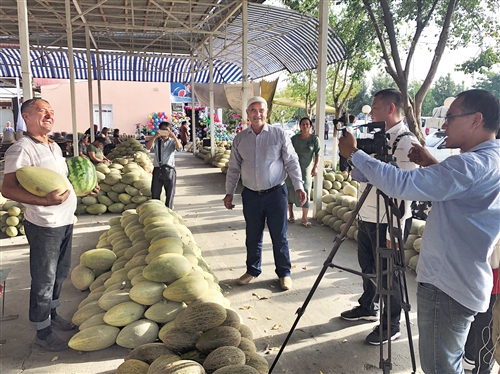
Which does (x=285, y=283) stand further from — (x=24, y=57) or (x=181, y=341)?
(x=24, y=57)

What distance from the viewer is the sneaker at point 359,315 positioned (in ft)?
12.4

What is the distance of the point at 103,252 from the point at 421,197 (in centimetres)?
351

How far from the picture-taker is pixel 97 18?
13523 mm

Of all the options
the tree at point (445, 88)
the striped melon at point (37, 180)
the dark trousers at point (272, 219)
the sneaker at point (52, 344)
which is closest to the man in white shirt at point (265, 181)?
the dark trousers at point (272, 219)

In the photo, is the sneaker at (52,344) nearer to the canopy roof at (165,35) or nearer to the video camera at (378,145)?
the video camera at (378,145)

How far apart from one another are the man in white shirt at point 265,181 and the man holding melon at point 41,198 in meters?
1.95

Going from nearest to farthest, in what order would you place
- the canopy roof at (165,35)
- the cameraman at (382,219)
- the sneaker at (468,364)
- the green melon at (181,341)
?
the green melon at (181,341) → the sneaker at (468,364) → the cameraman at (382,219) → the canopy roof at (165,35)

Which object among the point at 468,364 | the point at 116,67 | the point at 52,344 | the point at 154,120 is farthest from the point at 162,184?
the point at 154,120

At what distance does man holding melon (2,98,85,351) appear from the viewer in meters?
3.02

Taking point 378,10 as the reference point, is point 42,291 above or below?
below

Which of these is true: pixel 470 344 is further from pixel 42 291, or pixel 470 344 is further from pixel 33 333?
pixel 33 333

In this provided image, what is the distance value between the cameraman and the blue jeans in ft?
3.09

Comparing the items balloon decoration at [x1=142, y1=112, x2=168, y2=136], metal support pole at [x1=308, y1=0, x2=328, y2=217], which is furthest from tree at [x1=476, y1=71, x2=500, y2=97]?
metal support pole at [x1=308, y1=0, x2=328, y2=217]

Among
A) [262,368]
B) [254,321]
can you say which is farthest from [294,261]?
[262,368]
